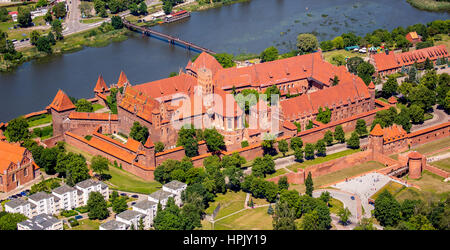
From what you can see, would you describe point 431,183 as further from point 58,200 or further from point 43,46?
point 43,46

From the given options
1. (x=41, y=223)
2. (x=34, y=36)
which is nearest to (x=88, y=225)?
(x=41, y=223)

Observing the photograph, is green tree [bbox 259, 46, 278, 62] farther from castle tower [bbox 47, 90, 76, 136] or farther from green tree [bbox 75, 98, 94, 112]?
castle tower [bbox 47, 90, 76, 136]

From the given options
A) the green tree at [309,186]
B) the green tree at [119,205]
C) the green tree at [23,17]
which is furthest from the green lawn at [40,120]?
the green tree at [23,17]

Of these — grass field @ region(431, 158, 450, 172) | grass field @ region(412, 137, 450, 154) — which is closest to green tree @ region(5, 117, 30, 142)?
grass field @ region(412, 137, 450, 154)

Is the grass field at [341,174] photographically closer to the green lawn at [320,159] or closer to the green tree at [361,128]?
the green lawn at [320,159]

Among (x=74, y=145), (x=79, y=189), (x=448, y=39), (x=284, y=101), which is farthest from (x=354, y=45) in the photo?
(x=79, y=189)
